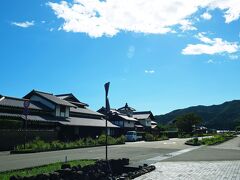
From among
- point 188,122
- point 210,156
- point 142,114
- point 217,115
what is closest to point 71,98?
point 142,114

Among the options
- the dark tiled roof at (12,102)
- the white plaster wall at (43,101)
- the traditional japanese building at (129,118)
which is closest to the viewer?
the dark tiled roof at (12,102)

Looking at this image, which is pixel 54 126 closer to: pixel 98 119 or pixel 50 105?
pixel 50 105

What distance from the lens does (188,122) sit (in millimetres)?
90500

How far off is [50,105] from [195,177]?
117ft

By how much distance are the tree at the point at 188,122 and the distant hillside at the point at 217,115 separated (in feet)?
178

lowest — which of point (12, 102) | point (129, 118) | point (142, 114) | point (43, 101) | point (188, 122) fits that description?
point (188, 122)

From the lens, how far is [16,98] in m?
40.2

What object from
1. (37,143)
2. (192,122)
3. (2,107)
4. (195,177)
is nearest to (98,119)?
(2,107)

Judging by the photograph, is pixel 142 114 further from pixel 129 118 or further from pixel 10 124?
pixel 10 124

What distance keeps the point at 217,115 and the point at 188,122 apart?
80.8 metres

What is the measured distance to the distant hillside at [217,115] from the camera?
6014 inches

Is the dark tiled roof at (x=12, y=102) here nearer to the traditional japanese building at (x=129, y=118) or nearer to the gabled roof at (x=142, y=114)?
the traditional japanese building at (x=129, y=118)

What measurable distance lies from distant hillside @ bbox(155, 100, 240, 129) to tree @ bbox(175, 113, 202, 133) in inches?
2140

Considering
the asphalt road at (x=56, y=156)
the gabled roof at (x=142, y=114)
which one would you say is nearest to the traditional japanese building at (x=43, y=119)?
the asphalt road at (x=56, y=156)
